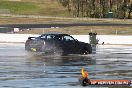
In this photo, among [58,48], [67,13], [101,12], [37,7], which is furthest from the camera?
[37,7]

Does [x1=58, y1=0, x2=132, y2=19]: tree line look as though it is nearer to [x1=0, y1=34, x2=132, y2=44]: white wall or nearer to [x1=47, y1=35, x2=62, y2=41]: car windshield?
[x1=0, y1=34, x2=132, y2=44]: white wall

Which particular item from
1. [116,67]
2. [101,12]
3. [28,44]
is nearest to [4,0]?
[101,12]

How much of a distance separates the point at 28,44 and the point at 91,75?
16473 millimetres

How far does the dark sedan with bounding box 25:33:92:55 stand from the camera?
35.8 metres

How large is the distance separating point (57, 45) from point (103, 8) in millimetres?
80417

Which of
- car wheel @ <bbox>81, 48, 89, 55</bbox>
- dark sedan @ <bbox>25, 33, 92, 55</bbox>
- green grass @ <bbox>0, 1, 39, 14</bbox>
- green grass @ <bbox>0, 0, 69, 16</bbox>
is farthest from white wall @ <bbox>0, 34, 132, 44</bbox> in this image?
green grass @ <bbox>0, 1, 39, 14</bbox>

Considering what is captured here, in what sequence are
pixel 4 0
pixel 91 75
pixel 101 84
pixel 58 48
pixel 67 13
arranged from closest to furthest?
pixel 101 84
pixel 91 75
pixel 58 48
pixel 67 13
pixel 4 0

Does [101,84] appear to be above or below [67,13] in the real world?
above

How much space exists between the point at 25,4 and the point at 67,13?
22103 mm

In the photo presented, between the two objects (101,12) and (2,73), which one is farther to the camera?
(101,12)

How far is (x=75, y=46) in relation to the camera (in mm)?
36281

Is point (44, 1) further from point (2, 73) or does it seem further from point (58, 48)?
point (2, 73)

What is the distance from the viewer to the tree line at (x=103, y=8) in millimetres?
113625

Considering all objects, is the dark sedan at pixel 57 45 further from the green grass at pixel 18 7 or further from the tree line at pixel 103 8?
the green grass at pixel 18 7
